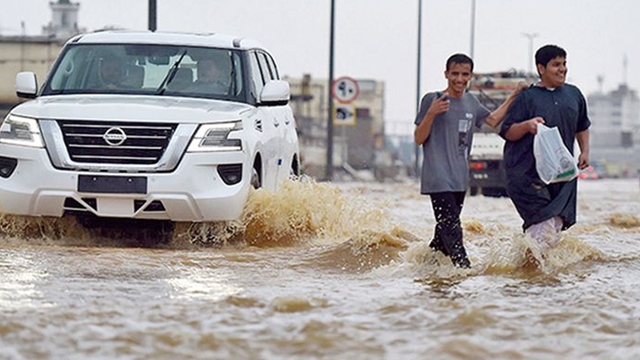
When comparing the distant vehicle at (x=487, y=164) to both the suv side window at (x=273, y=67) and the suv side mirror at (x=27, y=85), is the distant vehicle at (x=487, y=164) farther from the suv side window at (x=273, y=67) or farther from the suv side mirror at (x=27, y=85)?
the suv side mirror at (x=27, y=85)

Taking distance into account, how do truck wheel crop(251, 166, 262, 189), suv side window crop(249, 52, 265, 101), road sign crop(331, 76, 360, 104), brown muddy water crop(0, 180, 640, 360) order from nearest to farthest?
brown muddy water crop(0, 180, 640, 360), truck wheel crop(251, 166, 262, 189), suv side window crop(249, 52, 265, 101), road sign crop(331, 76, 360, 104)

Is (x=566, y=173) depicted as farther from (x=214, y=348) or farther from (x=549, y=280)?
(x=214, y=348)

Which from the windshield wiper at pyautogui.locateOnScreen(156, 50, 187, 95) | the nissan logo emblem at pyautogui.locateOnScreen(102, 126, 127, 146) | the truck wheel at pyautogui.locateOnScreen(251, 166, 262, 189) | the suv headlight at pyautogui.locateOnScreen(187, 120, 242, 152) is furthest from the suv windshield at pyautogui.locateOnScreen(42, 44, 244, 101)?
the nissan logo emblem at pyautogui.locateOnScreen(102, 126, 127, 146)

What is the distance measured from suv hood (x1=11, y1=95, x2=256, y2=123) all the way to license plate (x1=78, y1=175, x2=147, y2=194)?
19.3 inches

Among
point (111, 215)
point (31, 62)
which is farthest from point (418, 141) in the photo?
point (31, 62)

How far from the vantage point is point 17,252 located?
11664 mm

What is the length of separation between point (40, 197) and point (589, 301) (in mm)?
4874

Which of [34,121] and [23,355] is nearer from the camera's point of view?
[23,355]

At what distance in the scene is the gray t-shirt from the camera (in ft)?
34.0

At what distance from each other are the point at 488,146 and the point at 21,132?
20113 millimetres

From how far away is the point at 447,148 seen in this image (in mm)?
10359

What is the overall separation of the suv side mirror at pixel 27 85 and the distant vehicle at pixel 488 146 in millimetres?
18208

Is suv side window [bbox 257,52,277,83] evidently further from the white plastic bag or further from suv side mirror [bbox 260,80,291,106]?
the white plastic bag

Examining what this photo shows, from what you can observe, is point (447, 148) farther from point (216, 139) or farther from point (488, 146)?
point (488, 146)
